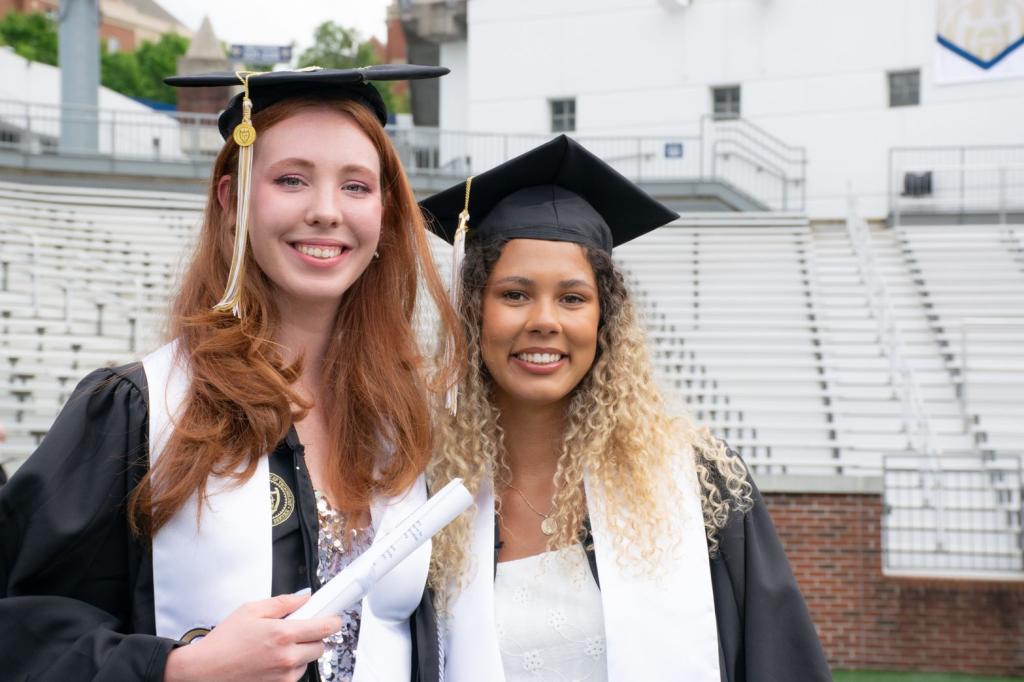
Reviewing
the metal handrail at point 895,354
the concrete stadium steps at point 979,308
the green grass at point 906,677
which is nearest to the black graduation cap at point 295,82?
the green grass at point 906,677

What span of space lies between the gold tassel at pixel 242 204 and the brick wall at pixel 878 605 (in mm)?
6814

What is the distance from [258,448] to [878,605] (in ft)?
23.9

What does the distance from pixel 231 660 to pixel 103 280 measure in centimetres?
1202

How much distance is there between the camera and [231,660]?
6.43 feet

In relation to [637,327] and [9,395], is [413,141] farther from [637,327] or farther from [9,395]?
[637,327]

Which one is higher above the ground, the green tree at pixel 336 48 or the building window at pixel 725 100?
the green tree at pixel 336 48

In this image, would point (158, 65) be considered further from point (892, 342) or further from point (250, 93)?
point (250, 93)

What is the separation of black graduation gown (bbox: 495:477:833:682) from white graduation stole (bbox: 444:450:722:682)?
0.04m

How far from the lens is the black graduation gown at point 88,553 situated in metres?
2.06

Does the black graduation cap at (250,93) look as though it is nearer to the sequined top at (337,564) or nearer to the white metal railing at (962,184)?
the sequined top at (337,564)

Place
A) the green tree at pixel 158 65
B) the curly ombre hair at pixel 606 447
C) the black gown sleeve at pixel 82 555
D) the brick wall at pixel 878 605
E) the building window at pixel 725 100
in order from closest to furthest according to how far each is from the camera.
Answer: the black gown sleeve at pixel 82 555, the curly ombre hair at pixel 606 447, the brick wall at pixel 878 605, the building window at pixel 725 100, the green tree at pixel 158 65

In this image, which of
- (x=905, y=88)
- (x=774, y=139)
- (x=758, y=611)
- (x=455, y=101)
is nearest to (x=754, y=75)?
(x=774, y=139)

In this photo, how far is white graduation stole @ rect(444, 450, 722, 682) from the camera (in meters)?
2.55

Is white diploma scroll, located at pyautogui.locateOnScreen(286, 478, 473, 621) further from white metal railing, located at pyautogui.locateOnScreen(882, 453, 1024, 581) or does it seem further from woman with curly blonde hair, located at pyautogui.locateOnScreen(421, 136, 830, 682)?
white metal railing, located at pyautogui.locateOnScreen(882, 453, 1024, 581)
